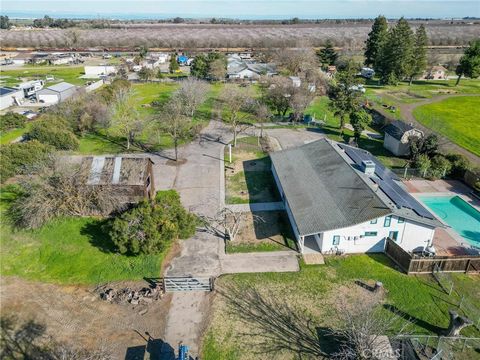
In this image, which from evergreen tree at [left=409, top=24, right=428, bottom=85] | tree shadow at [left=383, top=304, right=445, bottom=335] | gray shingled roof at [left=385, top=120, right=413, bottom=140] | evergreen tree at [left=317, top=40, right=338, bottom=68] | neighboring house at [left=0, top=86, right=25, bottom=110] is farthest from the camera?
evergreen tree at [left=317, top=40, right=338, bottom=68]

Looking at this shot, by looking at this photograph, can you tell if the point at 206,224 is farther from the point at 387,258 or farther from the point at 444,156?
the point at 444,156

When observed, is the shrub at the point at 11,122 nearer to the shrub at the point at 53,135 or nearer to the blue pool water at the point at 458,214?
the shrub at the point at 53,135

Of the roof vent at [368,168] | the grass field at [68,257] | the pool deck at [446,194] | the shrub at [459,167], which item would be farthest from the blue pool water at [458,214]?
the grass field at [68,257]

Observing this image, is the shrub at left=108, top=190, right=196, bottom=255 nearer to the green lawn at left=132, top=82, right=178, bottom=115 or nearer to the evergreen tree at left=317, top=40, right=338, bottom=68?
the green lawn at left=132, top=82, right=178, bottom=115

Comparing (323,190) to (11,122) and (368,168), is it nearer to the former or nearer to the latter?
(368,168)

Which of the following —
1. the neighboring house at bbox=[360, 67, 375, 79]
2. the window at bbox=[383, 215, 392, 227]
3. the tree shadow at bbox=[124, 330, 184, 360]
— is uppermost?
the neighboring house at bbox=[360, 67, 375, 79]

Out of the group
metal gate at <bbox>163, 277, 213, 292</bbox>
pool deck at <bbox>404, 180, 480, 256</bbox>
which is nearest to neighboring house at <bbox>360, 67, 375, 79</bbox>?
pool deck at <bbox>404, 180, 480, 256</bbox>
